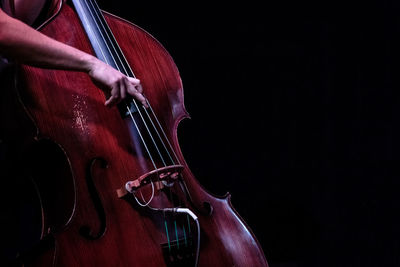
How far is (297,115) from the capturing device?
1.53 meters

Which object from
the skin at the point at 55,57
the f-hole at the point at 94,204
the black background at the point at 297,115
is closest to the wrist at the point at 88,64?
the skin at the point at 55,57

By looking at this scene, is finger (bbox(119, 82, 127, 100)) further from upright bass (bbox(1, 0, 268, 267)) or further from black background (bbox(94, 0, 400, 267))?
black background (bbox(94, 0, 400, 267))

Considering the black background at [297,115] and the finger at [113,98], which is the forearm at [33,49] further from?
the black background at [297,115]

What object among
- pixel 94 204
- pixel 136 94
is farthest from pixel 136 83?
pixel 94 204

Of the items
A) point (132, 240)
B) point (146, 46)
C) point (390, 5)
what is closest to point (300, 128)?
point (390, 5)

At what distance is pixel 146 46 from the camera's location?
40.8 inches

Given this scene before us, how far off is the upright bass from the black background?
0.57 metres

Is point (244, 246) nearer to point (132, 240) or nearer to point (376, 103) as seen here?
point (132, 240)

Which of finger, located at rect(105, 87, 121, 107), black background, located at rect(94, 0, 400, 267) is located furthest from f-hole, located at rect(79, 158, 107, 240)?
black background, located at rect(94, 0, 400, 267)

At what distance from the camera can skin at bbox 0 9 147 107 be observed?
762 millimetres

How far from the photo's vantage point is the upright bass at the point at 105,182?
711 millimetres

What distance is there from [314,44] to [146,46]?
814mm

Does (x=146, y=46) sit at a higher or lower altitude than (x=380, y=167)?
higher

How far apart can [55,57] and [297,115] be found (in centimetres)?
101
